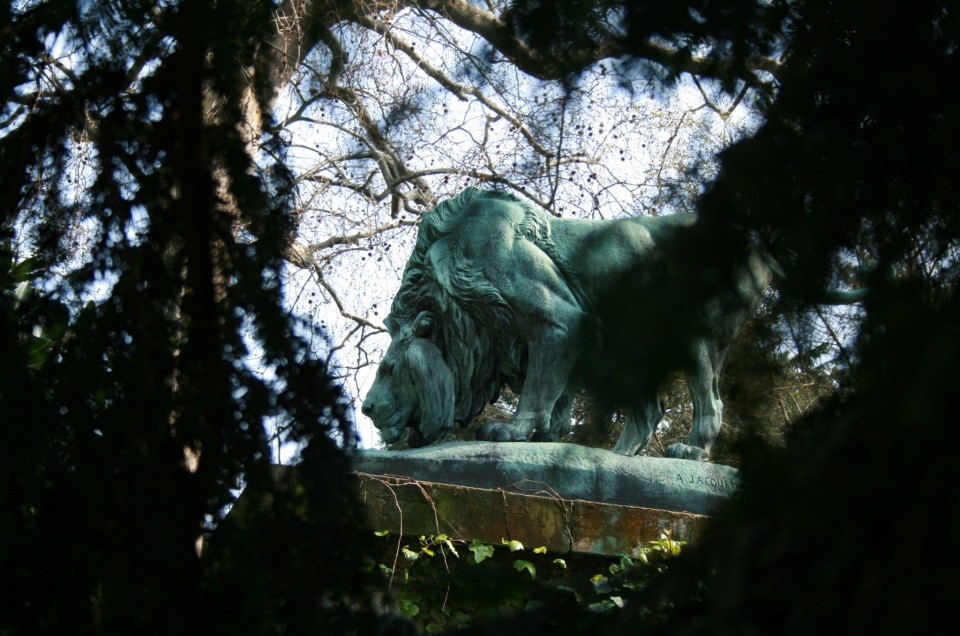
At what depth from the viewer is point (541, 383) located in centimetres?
576

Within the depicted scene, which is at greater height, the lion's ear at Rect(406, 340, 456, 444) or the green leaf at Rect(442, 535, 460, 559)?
the lion's ear at Rect(406, 340, 456, 444)

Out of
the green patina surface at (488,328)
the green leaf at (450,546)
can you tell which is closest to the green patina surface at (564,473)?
the green patina surface at (488,328)

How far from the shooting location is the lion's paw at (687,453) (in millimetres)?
5574

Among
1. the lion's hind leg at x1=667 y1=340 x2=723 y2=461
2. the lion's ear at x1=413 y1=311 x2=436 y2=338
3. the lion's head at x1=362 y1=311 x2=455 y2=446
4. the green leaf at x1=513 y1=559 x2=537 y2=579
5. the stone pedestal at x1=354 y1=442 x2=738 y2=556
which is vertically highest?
the lion's ear at x1=413 y1=311 x2=436 y2=338

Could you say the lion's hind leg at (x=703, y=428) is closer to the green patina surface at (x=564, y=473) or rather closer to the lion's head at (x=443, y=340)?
the green patina surface at (x=564, y=473)

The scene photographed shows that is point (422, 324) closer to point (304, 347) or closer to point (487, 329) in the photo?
point (487, 329)

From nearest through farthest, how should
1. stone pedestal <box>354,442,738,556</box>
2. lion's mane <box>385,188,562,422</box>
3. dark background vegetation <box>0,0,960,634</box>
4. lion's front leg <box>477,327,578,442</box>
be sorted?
1. dark background vegetation <box>0,0,960,634</box>
2. stone pedestal <box>354,442,738,556</box>
3. lion's front leg <box>477,327,578,442</box>
4. lion's mane <box>385,188,562,422</box>

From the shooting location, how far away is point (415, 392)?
19.6 feet

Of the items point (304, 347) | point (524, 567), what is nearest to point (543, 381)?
point (524, 567)

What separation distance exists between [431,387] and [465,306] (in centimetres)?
42

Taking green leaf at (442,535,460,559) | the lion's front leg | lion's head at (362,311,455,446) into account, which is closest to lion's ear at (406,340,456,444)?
lion's head at (362,311,455,446)

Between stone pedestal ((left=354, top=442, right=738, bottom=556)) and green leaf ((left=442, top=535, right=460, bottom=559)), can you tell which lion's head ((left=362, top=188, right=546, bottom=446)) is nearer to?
stone pedestal ((left=354, top=442, right=738, bottom=556))

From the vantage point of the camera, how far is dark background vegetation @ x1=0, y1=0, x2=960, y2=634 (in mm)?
1351

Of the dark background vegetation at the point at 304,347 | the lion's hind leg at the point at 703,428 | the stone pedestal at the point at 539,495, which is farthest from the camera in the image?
the lion's hind leg at the point at 703,428
